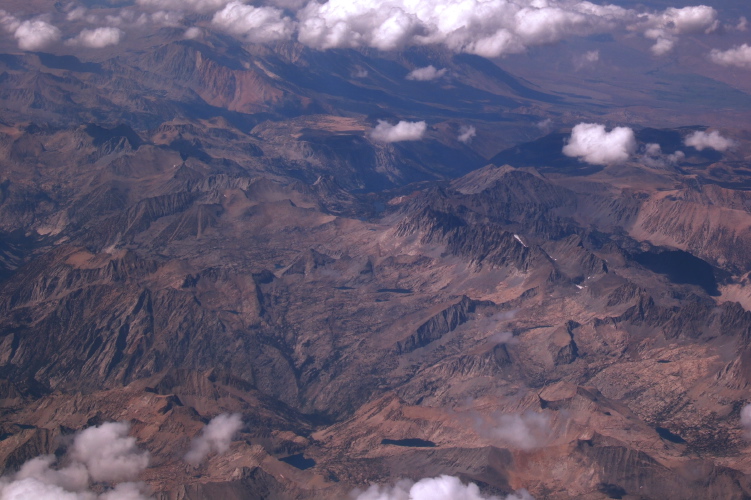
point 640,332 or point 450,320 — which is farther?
point 450,320

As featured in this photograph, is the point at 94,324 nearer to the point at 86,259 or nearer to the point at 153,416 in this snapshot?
the point at 86,259

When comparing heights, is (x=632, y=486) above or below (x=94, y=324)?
above

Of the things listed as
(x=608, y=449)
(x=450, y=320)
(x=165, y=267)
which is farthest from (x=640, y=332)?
(x=165, y=267)

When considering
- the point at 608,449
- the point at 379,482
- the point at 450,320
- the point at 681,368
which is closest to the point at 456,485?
the point at 379,482

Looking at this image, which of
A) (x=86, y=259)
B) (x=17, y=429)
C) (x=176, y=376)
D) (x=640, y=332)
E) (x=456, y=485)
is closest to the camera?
(x=456, y=485)

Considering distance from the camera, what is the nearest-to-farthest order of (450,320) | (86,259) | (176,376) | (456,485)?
(456,485)
(176,376)
(450,320)
(86,259)

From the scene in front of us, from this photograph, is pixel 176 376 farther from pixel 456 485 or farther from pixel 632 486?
pixel 632 486

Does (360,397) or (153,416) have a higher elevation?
(153,416)

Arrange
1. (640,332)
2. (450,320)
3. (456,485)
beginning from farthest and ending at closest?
(450,320)
(640,332)
(456,485)

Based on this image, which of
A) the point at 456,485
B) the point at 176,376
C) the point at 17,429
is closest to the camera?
the point at 456,485
